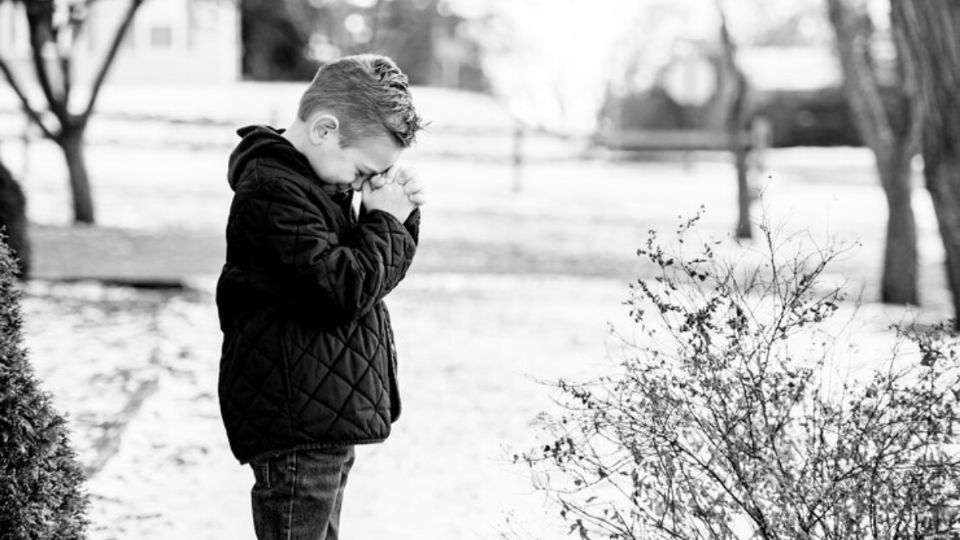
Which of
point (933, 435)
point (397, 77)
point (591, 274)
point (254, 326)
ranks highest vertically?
point (397, 77)

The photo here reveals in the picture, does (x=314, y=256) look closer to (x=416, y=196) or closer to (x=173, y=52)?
(x=416, y=196)

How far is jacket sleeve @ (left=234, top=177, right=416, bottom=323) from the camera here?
8.94 feet

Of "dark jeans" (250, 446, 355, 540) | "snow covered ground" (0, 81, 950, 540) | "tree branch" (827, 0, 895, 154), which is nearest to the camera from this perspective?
"dark jeans" (250, 446, 355, 540)

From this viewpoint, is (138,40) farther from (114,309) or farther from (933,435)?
(933,435)

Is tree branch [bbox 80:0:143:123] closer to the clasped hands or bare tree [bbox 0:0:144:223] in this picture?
bare tree [bbox 0:0:144:223]

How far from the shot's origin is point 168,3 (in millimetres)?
36750

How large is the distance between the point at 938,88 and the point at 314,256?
5673 millimetres

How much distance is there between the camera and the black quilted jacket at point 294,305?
9.00 ft

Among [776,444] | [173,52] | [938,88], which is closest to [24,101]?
[938,88]

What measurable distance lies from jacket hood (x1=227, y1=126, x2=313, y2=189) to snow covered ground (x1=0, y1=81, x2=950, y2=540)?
725 millimetres

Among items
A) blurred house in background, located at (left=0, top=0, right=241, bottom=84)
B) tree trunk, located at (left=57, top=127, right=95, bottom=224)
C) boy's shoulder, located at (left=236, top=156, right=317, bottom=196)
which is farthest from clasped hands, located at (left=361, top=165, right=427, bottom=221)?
blurred house in background, located at (left=0, top=0, right=241, bottom=84)

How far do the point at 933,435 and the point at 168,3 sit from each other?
36.0 metres

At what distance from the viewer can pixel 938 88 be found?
7539 millimetres


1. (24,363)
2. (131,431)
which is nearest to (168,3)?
(131,431)
